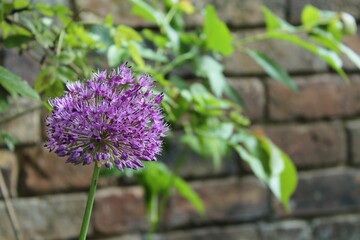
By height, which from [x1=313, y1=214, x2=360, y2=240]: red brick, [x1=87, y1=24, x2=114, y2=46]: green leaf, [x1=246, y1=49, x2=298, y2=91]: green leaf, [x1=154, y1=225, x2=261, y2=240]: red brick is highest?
[x1=87, y1=24, x2=114, y2=46]: green leaf

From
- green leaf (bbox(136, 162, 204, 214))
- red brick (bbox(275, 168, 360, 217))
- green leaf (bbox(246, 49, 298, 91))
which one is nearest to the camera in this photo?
green leaf (bbox(246, 49, 298, 91))

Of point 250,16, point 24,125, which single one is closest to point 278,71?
point 250,16

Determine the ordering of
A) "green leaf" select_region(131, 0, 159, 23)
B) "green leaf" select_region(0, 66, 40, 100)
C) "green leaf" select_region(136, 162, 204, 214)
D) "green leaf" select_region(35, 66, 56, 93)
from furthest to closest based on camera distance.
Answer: "green leaf" select_region(136, 162, 204, 214) < "green leaf" select_region(131, 0, 159, 23) < "green leaf" select_region(35, 66, 56, 93) < "green leaf" select_region(0, 66, 40, 100)

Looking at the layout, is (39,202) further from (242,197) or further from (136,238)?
(242,197)

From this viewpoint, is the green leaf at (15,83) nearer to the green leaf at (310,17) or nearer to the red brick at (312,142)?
the green leaf at (310,17)

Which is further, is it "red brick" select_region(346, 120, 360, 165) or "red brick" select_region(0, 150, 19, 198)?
"red brick" select_region(346, 120, 360, 165)

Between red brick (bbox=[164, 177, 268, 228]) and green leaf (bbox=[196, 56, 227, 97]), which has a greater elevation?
green leaf (bbox=[196, 56, 227, 97])

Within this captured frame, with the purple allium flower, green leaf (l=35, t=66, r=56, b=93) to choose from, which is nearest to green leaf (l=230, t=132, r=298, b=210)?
green leaf (l=35, t=66, r=56, b=93)

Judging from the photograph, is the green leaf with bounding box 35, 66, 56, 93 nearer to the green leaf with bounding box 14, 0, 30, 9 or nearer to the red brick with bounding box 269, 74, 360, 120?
the green leaf with bounding box 14, 0, 30, 9
